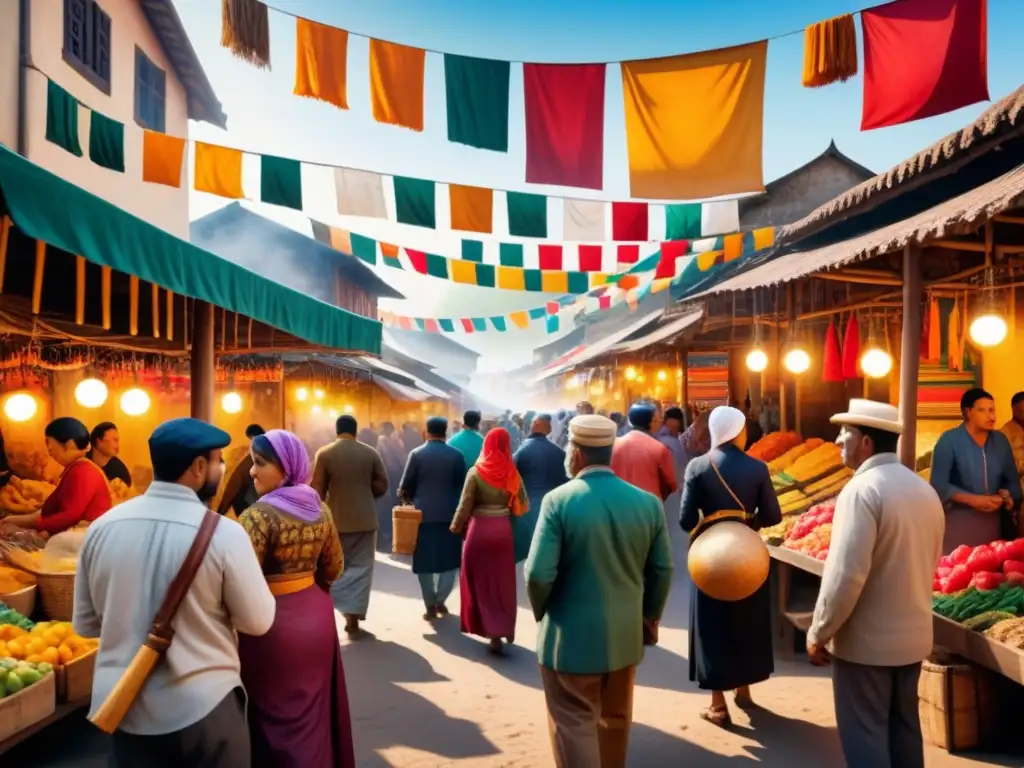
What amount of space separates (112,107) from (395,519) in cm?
1018

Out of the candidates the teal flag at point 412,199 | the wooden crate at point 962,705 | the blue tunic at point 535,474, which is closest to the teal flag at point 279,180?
the teal flag at point 412,199

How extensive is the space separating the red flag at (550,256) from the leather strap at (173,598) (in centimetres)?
1407

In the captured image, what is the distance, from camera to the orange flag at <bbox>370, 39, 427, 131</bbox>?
8.39 meters

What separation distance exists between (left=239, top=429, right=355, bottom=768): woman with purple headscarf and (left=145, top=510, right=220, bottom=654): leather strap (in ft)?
2.42

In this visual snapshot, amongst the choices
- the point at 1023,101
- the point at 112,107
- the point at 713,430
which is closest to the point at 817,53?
the point at 1023,101

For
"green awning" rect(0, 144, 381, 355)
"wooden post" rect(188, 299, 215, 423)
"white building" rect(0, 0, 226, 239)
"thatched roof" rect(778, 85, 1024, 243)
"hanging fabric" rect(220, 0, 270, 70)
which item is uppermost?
"white building" rect(0, 0, 226, 239)

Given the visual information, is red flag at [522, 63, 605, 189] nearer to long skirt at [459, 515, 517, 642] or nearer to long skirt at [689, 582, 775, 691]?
long skirt at [459, 515, 517, 642]

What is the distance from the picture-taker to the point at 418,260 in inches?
669

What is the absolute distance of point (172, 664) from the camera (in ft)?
8.84

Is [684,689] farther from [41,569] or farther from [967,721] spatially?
[41,569]

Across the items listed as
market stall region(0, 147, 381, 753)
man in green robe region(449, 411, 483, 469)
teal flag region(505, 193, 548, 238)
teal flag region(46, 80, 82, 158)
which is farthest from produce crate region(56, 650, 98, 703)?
teal flag region(505, 193, 548, 238)

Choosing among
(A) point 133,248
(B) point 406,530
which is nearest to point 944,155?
(B) point 406,530

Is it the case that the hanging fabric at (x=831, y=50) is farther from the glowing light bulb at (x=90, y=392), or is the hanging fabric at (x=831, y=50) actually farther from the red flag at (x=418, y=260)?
the red flag at (x=418, y=260)

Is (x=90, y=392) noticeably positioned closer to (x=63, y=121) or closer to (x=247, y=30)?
(x=247, y=30)
